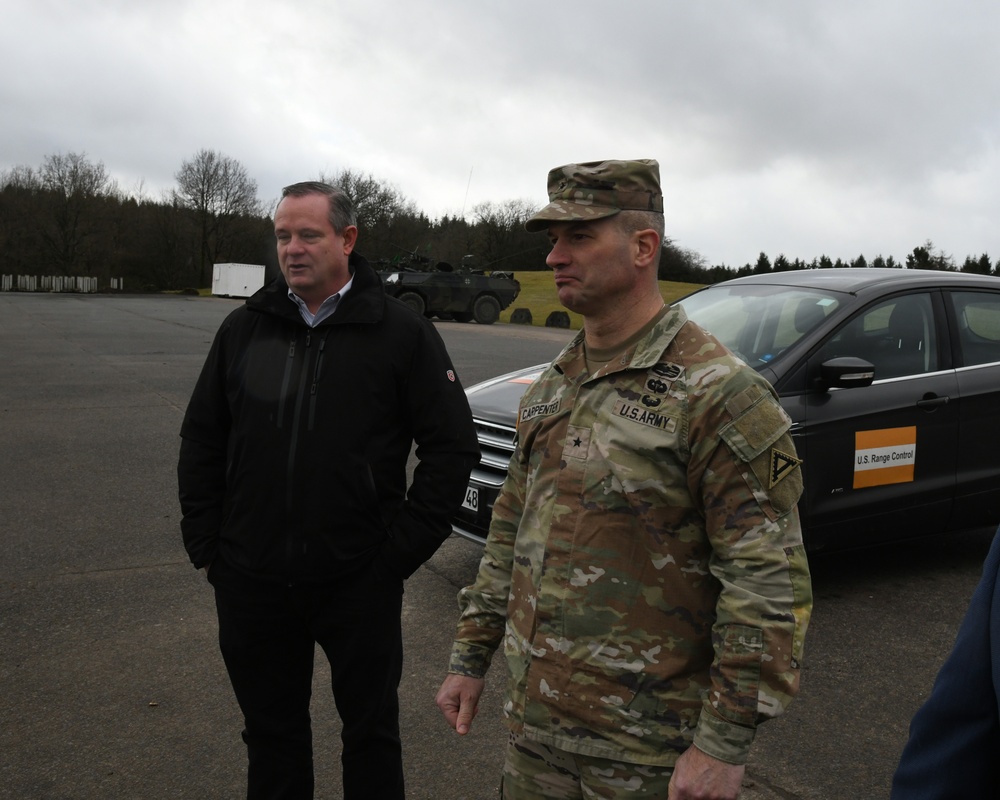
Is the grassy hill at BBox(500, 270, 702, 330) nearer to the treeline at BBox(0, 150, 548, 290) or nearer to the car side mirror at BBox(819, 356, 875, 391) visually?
the treeline at BBox(0, 150, 548, 290)

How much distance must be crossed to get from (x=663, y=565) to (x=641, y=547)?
53mm

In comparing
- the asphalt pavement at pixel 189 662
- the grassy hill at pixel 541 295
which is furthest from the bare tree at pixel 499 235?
the asphalt pavement at pixel 189 662

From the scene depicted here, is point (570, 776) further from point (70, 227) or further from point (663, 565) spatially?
point (70, 227)

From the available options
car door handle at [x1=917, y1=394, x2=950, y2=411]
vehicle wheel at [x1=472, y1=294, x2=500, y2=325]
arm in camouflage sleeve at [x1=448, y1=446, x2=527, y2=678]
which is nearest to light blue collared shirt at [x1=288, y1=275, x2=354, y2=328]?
arm in camouflage sleeve at [x1=448, y1=446, x2=527, y2=678]

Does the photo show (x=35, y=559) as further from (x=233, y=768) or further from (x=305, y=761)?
(x=305, y=761)

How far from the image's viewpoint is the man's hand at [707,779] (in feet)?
5.35

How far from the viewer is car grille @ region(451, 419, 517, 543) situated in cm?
479

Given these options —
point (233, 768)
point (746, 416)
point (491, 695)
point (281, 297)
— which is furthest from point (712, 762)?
point (491, 695)

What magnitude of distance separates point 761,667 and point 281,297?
1641 millimetres

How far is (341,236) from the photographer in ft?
8.80

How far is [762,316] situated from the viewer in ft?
17.1

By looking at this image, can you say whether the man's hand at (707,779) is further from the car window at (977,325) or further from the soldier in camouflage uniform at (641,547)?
the car window at (977,325)

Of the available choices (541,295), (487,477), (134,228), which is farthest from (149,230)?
(487,477)

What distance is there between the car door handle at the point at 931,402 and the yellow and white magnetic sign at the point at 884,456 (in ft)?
0.44
